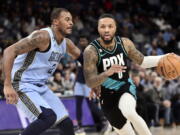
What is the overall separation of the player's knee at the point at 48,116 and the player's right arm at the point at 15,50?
13.8 inches

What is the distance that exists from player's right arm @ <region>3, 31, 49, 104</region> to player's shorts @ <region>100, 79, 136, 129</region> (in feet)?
3.35

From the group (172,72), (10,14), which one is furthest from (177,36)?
(172,72)

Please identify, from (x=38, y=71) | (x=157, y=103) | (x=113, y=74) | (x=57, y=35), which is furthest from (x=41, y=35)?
(x=157, y=103)

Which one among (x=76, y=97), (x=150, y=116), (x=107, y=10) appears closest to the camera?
(x=76, y=97)

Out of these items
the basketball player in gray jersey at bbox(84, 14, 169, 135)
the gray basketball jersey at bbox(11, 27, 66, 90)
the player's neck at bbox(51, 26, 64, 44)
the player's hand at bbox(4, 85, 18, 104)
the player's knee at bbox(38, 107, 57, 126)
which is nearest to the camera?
the player's hand at bbox(4, 85, 18, 104)

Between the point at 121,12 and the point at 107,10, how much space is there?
0.55 m

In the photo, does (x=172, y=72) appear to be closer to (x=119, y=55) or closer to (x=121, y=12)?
(x=119, y=55)

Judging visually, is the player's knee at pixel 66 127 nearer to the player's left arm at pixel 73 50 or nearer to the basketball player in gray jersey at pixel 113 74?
the basketball player in gray jersey at pixel 113 74

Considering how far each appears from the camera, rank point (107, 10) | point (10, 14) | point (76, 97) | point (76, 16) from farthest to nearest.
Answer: point (107, 10) → point (76, 16) → point (10, 14) → point (76, 97)

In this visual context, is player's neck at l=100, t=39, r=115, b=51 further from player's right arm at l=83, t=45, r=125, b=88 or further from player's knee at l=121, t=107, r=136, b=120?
player's knee at l=121, t=107, r=136, b=120

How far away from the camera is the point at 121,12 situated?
57.1ft

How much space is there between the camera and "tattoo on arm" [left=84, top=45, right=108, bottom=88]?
548cm

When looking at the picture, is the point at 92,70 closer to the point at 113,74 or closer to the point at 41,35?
the point at 113,74

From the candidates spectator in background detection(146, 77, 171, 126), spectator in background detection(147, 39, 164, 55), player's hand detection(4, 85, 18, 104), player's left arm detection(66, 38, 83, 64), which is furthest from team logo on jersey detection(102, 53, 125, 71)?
spectator in background detection(147, 39, 164, 55)
